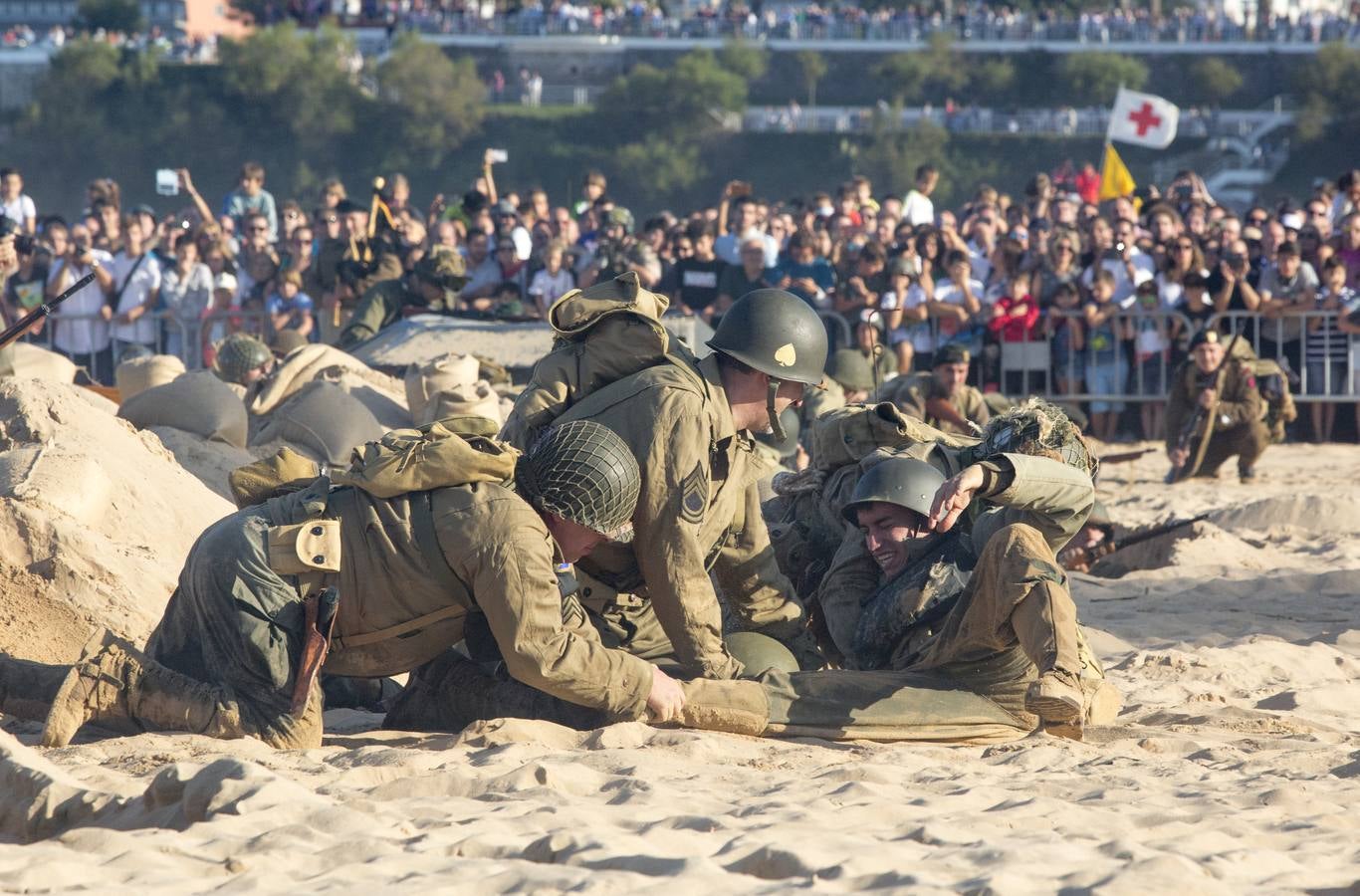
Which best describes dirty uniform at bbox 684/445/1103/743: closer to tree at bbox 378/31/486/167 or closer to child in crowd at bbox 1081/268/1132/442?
child in crowd at bbox 1081/268/1132/442

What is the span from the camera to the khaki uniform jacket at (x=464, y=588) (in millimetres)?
5062

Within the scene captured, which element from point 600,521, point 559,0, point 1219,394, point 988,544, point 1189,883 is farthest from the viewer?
point 559,0

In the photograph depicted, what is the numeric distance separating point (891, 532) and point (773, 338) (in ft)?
2.28

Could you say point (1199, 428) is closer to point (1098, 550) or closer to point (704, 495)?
point (1098, 550)

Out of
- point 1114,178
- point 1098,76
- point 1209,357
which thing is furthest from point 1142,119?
point 1098,76

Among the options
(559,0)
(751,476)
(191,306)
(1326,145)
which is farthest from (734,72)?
(751,476)

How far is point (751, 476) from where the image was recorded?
598 centimetres

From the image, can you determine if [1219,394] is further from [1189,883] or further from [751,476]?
[1189,883]

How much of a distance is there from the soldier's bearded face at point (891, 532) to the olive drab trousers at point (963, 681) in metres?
0.25

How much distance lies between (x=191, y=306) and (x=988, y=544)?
9651 mm

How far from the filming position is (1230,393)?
40.1 feet

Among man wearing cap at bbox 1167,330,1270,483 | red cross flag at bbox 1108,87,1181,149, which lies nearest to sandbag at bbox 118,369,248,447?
man wearing cap at bbox 1167,330,1270,483

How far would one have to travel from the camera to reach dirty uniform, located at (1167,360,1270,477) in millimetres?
12188

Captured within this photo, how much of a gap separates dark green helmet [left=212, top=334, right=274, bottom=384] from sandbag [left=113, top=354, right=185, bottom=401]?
588mm
